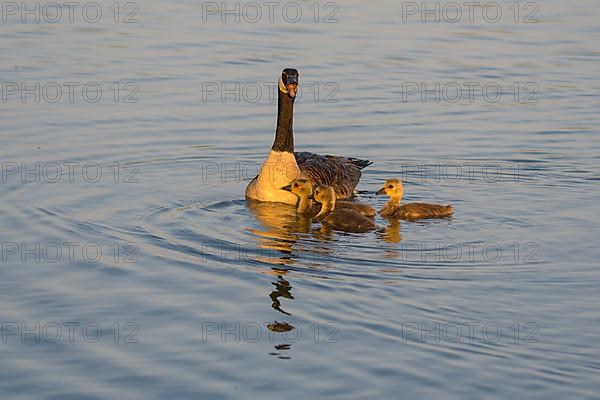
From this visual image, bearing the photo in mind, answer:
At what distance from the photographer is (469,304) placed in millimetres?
9797

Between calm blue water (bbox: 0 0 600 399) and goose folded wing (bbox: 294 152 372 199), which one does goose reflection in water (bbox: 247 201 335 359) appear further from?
goose folded wing (bbox: 294 152 372 199)

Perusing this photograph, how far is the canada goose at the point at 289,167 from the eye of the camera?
13820mm

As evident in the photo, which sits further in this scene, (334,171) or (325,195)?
(334,171)

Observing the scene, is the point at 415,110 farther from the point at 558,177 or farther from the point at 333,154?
the point at 558,177

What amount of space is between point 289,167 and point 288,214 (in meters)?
0.82

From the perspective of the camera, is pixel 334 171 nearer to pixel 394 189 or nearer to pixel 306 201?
pixel 306 201

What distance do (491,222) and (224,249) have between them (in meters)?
3.10

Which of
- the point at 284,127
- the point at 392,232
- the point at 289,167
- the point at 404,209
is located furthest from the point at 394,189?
the point at 284,127

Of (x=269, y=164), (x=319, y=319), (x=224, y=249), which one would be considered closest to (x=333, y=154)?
(x=269, y=164)

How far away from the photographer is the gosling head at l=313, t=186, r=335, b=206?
1326 cm

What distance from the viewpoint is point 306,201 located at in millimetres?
13461

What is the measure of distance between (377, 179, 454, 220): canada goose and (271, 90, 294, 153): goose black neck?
1.50 m

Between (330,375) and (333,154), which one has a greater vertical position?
(333,154)

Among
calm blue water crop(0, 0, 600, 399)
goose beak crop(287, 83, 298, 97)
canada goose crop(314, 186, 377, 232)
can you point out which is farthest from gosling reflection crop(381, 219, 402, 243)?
goose beak crop(287, 83, 298, 97)
